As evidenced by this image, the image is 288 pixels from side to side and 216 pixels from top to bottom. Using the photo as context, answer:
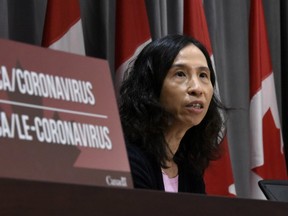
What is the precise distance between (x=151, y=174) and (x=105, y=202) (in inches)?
32.6

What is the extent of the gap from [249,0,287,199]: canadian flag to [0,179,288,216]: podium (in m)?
2.06

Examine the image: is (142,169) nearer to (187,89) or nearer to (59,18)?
(187,89)

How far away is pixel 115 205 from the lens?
2.29 feet

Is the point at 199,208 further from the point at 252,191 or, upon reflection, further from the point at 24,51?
the point at 252,191

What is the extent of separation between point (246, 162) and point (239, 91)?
0.32 m

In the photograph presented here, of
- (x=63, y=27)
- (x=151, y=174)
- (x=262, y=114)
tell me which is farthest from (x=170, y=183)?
(x=262, y=114)

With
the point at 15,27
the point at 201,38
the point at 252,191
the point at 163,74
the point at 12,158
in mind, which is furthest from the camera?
the point at 252,191

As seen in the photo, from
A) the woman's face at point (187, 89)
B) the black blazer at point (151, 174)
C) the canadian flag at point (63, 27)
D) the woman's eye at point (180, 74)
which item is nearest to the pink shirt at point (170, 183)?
the black blazer at point (151, 174)

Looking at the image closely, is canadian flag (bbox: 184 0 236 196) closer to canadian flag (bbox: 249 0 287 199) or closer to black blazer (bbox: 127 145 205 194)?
canadian flag (bbox: 249 0 287 199)

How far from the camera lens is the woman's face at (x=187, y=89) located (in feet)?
5.09

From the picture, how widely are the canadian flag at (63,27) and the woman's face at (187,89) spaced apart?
27.9 inches

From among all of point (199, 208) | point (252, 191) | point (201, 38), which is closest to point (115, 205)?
point (199, 208)

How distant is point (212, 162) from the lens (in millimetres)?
2531

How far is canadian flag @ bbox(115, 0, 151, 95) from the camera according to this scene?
2.42m
